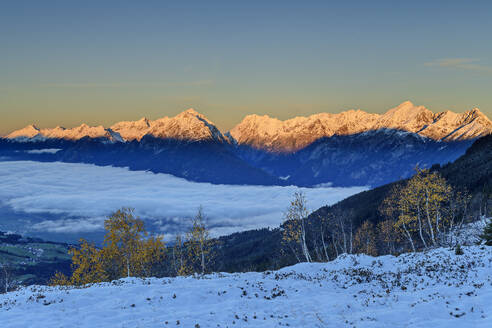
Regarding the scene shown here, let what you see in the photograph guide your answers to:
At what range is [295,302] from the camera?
27.8 m

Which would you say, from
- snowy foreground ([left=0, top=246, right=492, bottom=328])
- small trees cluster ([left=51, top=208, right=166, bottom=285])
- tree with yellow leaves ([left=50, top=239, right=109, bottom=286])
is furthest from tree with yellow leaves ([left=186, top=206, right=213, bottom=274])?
snowy foreground ([left=0, top=246, right=492, bottom=328])

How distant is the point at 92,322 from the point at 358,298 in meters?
20.0

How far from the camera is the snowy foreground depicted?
73.4 ft

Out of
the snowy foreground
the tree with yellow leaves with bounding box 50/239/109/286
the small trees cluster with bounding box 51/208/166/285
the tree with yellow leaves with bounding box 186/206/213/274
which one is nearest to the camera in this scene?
the snowy foreground

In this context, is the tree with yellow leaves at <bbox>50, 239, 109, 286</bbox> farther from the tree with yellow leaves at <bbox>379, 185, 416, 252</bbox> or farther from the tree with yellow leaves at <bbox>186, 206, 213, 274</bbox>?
the tree with yellow leaves at <bbox>379, 185, 416, 252</bbox>

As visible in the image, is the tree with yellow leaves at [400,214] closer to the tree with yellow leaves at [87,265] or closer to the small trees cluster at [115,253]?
the small trees cluster at [115,253]

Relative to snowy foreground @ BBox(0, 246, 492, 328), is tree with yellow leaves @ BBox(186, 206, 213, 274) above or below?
above

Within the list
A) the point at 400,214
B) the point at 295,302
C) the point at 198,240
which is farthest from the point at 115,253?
the point at 400,214

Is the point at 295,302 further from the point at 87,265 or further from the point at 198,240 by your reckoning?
the point at 87,265

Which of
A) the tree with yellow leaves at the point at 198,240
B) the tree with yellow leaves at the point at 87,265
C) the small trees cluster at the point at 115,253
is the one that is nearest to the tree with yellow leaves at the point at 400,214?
the tree with yellow leaves at the point at 198,240

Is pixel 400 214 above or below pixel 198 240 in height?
above

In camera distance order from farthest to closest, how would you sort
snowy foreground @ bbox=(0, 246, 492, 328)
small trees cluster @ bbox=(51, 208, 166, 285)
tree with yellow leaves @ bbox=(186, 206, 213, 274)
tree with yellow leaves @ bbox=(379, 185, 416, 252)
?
tree with yellow leaves @ bbox=(186, 206, 213, 274) → small trees cluster @ bbox=(51, 208, 166, 285) → tree with yellow leaves @ bbox=(379, 185, 416, 252) → snowy foreground @ bbox=(0, 246, 492, 328)

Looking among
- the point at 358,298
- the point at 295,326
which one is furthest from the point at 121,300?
the point at 358,298

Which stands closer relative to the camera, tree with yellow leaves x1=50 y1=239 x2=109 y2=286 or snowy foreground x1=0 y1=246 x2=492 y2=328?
snowy foreground x1=0 y1=246 x2=492 y2=328
